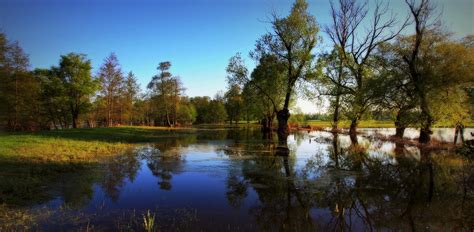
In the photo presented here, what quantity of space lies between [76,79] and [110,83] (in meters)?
6.47

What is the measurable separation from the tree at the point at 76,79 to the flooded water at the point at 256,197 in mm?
38193

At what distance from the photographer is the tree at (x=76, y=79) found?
152ft

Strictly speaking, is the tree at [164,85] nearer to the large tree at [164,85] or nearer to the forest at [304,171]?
the large tree at [164,85]

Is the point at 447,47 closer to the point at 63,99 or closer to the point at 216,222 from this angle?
the point at 216,222

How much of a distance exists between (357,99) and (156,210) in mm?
24638

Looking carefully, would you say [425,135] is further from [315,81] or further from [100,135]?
[100,135]

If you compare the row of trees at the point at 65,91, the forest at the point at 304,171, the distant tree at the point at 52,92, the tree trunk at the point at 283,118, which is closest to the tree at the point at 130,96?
the row of trees at the point at 65,91

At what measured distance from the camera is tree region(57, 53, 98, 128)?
4622 cm

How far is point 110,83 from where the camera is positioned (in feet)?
171

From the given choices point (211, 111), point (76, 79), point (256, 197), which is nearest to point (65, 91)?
point (76, 79)

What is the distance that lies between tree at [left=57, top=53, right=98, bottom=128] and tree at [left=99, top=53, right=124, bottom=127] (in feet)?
12.1

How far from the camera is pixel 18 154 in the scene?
14.4 metres

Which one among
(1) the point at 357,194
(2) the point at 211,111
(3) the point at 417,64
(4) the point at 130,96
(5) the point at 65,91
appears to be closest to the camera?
(1) the point at 357,194

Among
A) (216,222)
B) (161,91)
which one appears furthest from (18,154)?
(161,91)
